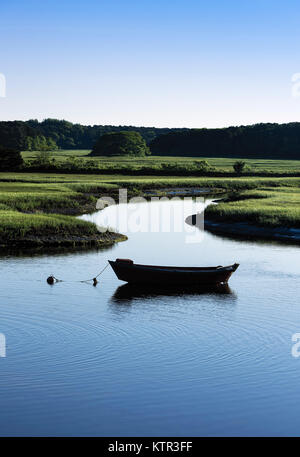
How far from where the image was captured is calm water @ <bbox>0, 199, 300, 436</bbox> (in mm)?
17719

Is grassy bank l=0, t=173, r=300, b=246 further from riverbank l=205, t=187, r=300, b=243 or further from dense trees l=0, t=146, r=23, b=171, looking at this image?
dense trees l=0, t=146, r=23, b=171

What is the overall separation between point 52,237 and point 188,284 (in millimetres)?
16694

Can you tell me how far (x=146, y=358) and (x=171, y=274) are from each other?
469 inches

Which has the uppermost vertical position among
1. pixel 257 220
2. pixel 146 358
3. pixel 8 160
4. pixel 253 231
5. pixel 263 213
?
pixel 8 160

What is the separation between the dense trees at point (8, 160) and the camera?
134 m

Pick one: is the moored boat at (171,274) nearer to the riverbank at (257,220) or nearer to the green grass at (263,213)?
the riverbank at (257,220)

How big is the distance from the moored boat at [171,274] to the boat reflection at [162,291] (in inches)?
12.9

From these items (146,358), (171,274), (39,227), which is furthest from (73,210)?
(146,358)

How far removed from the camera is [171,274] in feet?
113

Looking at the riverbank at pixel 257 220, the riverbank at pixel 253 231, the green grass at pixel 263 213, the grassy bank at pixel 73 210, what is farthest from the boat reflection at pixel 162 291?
the green grass at pixel 263 213

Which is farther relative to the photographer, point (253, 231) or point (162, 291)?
point (253, 231)

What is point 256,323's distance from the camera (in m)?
27.8

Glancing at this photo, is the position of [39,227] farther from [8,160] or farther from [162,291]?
[8,160]
